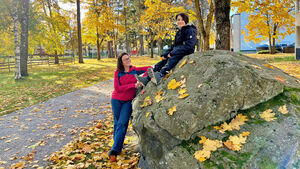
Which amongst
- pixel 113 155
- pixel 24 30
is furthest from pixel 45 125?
pixel 24 30

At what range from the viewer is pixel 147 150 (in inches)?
114

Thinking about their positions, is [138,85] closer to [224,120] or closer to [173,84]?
[173,84]

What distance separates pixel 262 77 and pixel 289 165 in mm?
1113

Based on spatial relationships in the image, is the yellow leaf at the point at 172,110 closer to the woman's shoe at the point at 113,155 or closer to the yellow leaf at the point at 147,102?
the yellow leaf at the point at 147,102

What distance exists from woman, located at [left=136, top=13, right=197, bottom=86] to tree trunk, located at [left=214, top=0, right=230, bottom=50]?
4.26 meters

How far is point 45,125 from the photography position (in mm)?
5902

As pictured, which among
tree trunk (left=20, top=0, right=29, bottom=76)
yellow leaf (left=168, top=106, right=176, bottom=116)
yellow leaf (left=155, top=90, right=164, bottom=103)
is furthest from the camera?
tree trunk (left=20, top=0, right=29, bottom=76)

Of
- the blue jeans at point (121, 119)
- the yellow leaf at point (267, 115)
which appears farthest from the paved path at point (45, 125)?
the yellow leaf at point (267, 115)

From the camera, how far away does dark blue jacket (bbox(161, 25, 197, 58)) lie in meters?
3.55

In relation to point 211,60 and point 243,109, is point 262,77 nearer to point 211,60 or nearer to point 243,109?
point 243,109

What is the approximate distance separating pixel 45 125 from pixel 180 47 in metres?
4.44

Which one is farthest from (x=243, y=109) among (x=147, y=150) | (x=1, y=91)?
(x=1, y=91)

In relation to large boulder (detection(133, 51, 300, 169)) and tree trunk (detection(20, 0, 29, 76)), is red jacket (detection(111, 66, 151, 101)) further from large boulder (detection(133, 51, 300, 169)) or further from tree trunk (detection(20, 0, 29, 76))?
tree trunk (detection(20, 0, 29, 76))

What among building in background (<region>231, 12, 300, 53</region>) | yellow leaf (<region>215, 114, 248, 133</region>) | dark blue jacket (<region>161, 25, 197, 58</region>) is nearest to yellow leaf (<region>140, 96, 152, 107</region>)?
dark blue jacket (<region>161, 25, 197, 58</region>)
